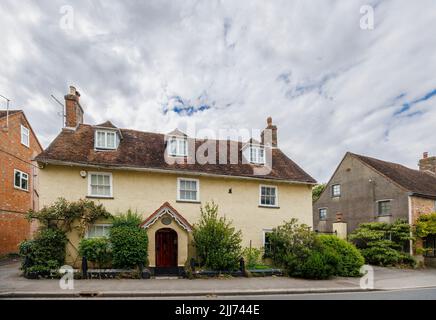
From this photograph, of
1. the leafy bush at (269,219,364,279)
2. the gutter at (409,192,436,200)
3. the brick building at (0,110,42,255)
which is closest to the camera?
the leafy bush at (269,219,364,279)

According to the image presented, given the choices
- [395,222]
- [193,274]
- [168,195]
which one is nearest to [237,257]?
[193,274]

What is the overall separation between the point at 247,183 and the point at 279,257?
479cm

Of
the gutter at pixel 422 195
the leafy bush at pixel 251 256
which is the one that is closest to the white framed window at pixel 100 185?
the leafy bush at pixel 251 256

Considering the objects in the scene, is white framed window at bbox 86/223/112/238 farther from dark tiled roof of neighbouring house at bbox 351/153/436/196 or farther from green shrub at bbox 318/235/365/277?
dark tiled roof of neighbouring house at bbox 351/153/436/196

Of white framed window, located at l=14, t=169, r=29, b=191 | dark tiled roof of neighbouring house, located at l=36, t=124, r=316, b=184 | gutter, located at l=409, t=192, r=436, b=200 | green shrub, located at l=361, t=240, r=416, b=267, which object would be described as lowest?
green shrub, located at l=361, t=240, r=416, b=267

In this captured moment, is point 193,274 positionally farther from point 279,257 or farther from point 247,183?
point 247,183

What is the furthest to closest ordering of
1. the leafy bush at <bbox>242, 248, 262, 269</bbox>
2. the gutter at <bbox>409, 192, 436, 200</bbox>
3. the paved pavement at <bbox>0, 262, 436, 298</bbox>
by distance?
1. the gutter at <bbox>409, 192, 436, 200</bbox>
2. the leafy bush at <bbox>242, 248, 262, 269</bbox>
3. the paved pavement at <bbox>0, 262, 436, 298</bbox>

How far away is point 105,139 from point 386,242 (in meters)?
20.9

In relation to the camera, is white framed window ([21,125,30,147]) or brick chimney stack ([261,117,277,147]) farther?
white framed window ([21,125,30,147])

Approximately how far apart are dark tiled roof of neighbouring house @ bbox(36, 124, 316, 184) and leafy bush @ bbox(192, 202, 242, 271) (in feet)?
11.1

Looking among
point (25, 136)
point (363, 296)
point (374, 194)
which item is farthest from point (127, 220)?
point (374, 194)

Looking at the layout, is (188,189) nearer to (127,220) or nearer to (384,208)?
(127,220)

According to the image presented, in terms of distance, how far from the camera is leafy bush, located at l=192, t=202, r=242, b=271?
14.0 meters

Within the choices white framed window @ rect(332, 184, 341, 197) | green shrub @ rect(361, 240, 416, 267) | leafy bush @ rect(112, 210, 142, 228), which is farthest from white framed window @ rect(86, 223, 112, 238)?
white framed window @ rect(332, 184, 341, 197)
